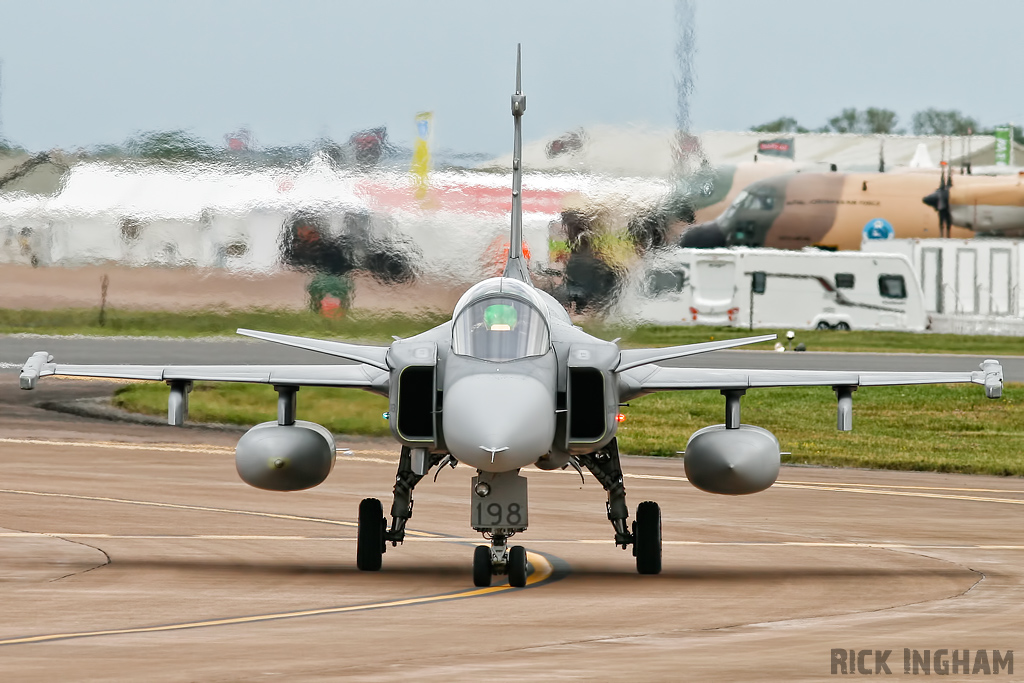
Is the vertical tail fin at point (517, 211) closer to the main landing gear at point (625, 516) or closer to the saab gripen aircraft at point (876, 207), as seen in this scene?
the main landing gear at point (625, 516)

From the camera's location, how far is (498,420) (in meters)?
13.6

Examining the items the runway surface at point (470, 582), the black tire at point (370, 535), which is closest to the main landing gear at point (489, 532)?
the black tire at point (370, 535)

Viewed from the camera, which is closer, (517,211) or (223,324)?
(517,211)

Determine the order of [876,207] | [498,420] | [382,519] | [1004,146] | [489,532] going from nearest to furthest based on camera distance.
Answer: [498,420] < [489,532] < [382,519] < [876,207] < [1004,146]

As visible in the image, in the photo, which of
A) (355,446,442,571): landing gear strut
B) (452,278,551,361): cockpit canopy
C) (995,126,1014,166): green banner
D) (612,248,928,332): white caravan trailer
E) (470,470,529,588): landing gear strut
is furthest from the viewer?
(995,126,1014,166): green banner

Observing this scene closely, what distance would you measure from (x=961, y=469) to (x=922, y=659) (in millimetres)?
18713

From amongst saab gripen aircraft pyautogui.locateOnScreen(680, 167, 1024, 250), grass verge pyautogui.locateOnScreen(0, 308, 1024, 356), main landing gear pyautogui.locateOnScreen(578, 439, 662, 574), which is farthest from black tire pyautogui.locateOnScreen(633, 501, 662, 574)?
saab gripen aircraft pyautogui.locateOnScreen(680, 167, 1024, 250)

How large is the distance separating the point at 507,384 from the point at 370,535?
132 inches

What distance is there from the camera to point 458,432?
13.7 m

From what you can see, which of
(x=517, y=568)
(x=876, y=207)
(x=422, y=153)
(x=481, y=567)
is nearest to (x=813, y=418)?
(x=422, y=153)

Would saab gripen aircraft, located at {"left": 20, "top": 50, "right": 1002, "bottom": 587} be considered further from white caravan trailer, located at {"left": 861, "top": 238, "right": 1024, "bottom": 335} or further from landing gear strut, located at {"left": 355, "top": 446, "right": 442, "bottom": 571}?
white caravan trailer, located at {"left": 861, "top": 238, "right": 1024, "bottom": 335}

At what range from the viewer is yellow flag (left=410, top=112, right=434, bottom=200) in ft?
89.3

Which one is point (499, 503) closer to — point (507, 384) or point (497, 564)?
point (497, 564)

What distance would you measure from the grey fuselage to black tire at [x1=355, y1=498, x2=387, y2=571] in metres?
1.44
